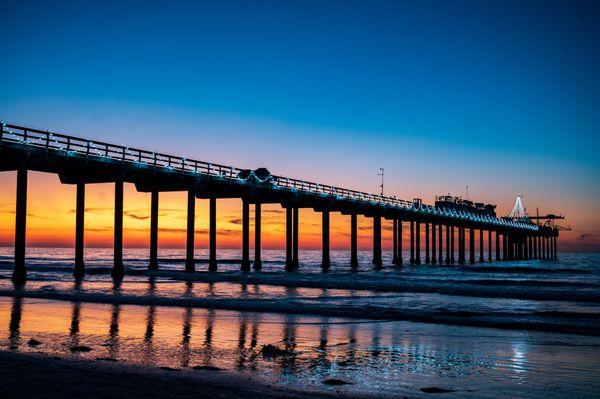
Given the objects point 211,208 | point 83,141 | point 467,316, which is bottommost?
point 467,316

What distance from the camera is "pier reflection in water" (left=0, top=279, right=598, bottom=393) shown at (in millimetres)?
8695

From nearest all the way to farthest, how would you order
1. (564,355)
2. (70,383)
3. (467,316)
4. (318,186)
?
(70,383), (564,355), (467,316), (318,186)

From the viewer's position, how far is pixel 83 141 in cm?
2952

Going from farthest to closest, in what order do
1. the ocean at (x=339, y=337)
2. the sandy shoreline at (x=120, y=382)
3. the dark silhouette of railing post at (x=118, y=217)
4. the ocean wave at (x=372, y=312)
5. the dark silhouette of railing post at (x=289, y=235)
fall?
the dark silhouette of railing post at (x=289, y=235)
the dark silhouette of railing post at (x=118, y=217)
the ocean wave at (x=372, y=312)
the ocean at (x=339, y=337)
the sandy shoreline at (x=120, y=382)

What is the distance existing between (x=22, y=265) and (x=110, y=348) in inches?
767

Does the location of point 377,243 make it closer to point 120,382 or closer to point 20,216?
point 20,216

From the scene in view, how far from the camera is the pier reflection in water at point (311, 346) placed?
8695 millimetres

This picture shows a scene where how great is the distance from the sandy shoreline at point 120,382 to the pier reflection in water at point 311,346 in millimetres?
525

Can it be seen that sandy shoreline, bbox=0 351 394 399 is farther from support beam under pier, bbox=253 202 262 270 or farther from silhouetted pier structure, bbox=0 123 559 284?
support beam under pier, bbox=253 202 262 270

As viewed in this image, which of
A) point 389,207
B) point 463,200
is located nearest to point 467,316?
point 389,207

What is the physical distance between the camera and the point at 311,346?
37.0 feet

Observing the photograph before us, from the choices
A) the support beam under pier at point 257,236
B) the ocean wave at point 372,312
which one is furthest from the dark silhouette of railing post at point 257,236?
the ocean wave at point 372,312

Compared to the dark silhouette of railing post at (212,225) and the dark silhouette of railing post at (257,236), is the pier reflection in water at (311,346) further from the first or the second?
the dark silhouette of railing post at (257,236)

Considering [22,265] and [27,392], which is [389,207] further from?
[27,392]
